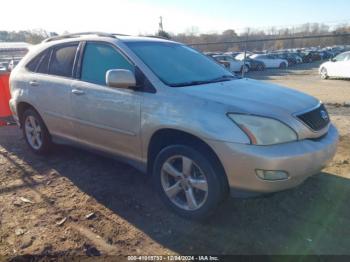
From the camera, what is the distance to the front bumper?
2.85 meters

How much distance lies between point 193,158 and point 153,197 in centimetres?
101

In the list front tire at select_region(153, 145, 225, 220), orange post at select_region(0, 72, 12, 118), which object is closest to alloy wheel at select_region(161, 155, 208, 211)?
front tire at select_region(153, 145, 225, 220)

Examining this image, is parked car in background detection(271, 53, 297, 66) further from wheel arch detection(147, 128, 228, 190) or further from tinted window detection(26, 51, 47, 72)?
wheel arch detection(147, 128, 228, 190)

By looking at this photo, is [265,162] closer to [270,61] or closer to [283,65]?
[270,61]

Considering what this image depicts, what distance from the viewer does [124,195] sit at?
4016 mm

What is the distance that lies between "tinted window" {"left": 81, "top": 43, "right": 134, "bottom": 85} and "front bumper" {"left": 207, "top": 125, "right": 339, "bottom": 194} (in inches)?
62.0

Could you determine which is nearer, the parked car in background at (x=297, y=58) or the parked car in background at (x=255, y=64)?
Result: the parked car in background at (x=255, y=64)

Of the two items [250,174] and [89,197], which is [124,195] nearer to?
[89,197]

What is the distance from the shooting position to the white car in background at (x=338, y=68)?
17.9 metres

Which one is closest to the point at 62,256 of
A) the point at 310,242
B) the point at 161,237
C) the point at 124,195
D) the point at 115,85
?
the point at 161,237

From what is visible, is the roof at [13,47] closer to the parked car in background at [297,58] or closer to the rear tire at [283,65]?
the rear tire at [283,65]

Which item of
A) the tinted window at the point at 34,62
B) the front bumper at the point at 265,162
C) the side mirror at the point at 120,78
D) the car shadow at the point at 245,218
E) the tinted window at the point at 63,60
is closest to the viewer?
the front bumper at the point at 265,162

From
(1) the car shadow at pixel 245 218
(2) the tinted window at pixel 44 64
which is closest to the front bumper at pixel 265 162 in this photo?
(1) the car shadow at pixel 245 218

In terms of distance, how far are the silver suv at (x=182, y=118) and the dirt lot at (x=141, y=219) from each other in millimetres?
342
